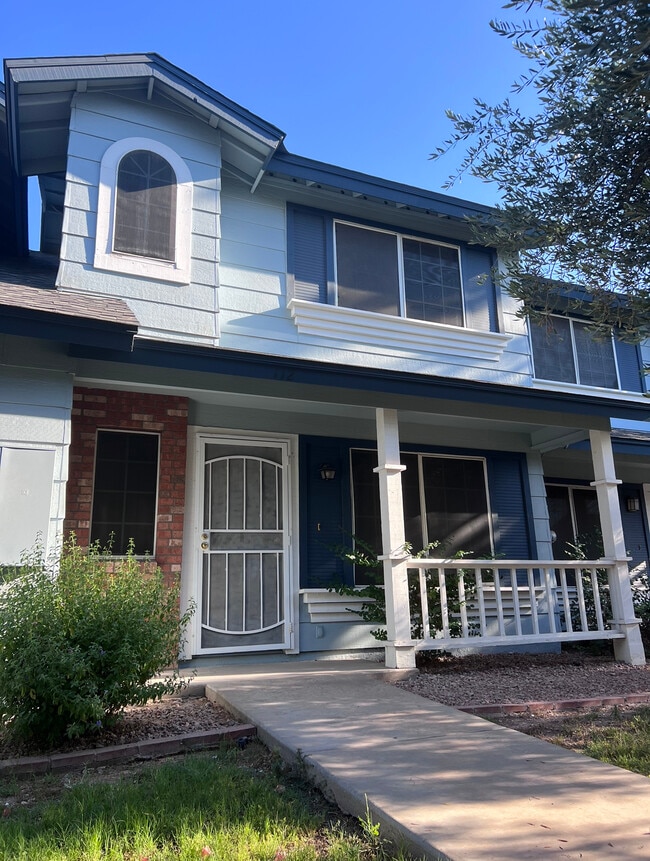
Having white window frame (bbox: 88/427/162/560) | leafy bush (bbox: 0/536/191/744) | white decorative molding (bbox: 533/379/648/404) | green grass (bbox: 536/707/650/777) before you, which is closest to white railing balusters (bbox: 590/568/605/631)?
green grass (bbox: 536/707/650/777)

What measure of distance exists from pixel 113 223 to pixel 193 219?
866mm

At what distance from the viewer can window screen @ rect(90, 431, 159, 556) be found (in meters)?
6.55

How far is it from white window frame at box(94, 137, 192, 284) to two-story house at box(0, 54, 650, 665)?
24 millimetres

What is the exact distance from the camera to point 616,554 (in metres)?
7.37

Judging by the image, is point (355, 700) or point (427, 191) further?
point (427, 191)

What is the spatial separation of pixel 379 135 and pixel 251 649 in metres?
5.87

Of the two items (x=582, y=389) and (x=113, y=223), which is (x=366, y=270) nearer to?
(x=113, y=223)

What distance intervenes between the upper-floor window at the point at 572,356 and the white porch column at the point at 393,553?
4.35 m

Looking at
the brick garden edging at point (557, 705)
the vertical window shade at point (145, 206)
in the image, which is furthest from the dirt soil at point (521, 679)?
the vertical window shade at point (145, 206)

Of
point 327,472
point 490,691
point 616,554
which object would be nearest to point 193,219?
point 327,472

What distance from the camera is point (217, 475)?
23.6 feet

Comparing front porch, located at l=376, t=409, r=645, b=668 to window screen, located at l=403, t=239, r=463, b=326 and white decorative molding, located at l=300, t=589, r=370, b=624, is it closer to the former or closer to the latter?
white decorative molding, located at l=300, t=589, r=370, b=624

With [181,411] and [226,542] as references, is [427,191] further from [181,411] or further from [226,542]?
[226,542]

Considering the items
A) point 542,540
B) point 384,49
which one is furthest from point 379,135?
point 542,540
